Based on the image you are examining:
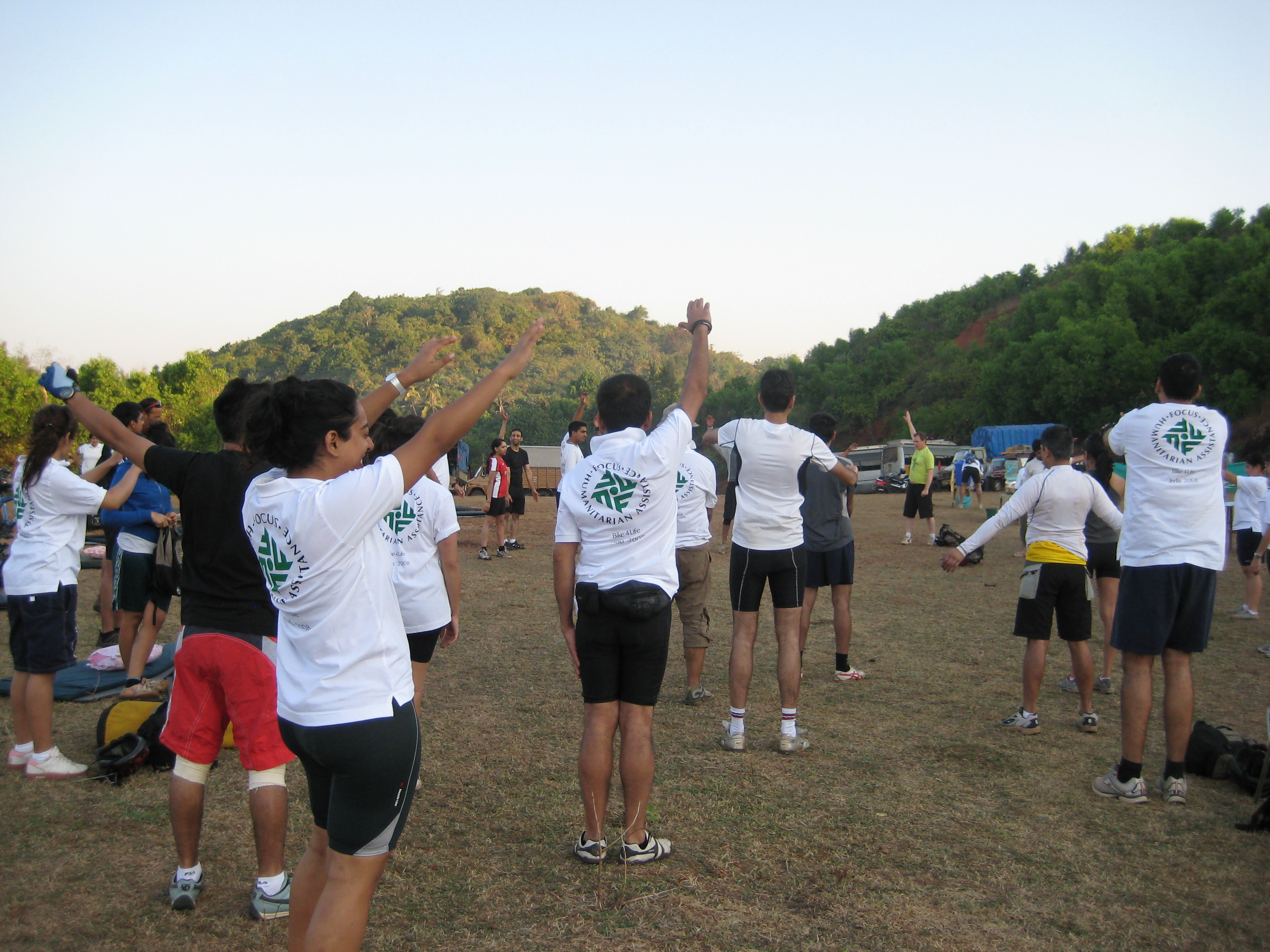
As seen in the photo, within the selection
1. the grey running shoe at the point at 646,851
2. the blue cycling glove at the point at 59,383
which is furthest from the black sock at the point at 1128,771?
the blue cycling glove at the point at 59,383

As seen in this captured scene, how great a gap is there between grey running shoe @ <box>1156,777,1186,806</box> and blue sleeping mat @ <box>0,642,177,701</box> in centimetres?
598

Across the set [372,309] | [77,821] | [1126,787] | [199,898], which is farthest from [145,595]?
[372,309]

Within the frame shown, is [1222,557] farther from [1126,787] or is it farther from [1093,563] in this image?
Result: [1093,563]

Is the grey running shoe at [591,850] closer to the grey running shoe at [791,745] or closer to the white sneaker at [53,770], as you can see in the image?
the grey running shoe at [791,745]

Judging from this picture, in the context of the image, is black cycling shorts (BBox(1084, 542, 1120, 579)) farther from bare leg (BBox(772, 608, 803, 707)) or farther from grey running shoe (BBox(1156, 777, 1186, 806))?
bare leg (BBox(772, 608, 803, 707))

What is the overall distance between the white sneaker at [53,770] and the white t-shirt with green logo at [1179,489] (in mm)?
5545

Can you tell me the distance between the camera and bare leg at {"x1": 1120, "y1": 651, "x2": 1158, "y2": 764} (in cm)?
429

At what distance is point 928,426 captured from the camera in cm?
5075

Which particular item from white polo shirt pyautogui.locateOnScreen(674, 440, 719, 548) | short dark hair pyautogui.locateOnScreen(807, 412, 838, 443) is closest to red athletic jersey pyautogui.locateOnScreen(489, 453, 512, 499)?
white polo shirt pyautogui.locateOnScreen(674, 440, 719, 548)

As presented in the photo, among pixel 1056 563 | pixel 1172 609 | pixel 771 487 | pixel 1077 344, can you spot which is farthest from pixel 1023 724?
pixel 1077 344

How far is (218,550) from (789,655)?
3104mm

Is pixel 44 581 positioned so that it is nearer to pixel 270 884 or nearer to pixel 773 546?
pixel 270 884

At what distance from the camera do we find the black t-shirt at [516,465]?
576 inches

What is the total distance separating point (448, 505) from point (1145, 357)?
3838 centimetres
